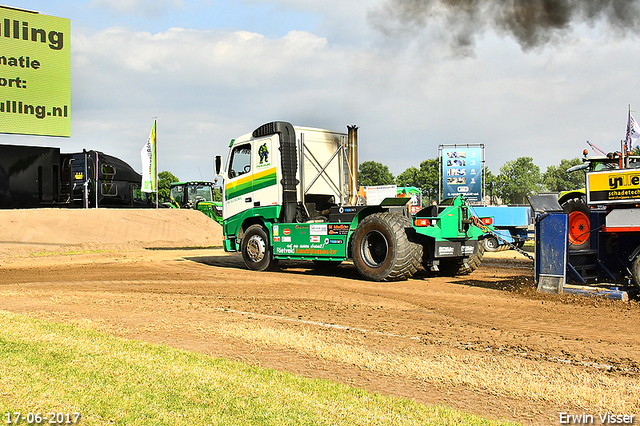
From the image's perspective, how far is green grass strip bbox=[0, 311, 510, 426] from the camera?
13.0 feet

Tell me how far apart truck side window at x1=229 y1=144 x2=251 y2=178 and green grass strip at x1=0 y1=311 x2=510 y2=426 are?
29.7ft

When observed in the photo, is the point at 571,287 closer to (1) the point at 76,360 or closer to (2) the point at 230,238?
(1) the point at 76,360

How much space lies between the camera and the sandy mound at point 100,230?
22.2 m

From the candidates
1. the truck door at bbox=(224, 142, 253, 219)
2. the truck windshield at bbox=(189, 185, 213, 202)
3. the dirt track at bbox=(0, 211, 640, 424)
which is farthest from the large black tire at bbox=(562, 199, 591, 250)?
the truck windshield at bbox=(189, 185, 213, 202)

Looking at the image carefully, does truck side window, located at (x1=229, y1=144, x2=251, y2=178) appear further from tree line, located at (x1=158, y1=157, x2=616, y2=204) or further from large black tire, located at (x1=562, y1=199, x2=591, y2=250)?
tree line, located at (x1=158, y1=157, x2=616, y2=204)

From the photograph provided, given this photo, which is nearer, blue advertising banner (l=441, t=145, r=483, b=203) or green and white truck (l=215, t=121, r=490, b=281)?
green and white truck (l=215, t=121, r=490, b=281)

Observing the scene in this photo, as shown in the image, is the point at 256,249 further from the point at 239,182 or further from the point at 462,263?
the point at 462,263

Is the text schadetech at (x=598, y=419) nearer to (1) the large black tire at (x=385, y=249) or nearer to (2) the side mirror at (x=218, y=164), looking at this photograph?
(1) the large black tire at (x=385, y=249)

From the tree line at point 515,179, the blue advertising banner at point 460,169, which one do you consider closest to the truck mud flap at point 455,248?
the blue advertising banner at point 460,169

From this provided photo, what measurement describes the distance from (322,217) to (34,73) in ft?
50.4

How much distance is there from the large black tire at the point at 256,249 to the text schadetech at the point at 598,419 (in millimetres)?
10580

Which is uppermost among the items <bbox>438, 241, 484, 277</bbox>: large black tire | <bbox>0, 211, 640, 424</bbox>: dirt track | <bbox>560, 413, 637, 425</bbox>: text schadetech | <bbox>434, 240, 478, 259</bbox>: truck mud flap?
<bbox>434, 240, 478, 259</bbox>: truck mud flap

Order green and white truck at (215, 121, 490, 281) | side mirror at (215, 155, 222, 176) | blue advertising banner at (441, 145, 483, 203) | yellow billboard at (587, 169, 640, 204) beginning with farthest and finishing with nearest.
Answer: blue advertising banner at (441, 145, 483, 203) → side mirror at (215, 155, 222, 176) → green and white truck at (215, 121, 490, 281) → yellow billboard at (587, 169, 640, 204)

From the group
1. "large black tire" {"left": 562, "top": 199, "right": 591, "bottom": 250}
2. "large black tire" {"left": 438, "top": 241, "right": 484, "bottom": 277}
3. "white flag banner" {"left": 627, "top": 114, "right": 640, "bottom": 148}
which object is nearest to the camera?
"large black tire" {"left": 562, "top": 199, "right": 591, "bottom": 250}
